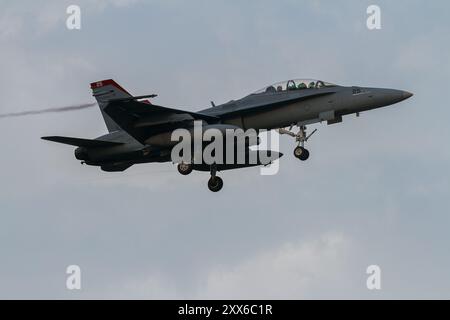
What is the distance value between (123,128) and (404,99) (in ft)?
34.7

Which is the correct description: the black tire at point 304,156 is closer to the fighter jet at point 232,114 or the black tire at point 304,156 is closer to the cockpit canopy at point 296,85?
the fighter jet at point 232,114

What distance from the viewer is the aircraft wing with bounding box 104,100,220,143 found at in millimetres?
38094

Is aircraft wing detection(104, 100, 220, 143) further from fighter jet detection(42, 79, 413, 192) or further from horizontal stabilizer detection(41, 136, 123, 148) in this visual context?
horizontal stabilizer detection(41, 136, 123, 148)

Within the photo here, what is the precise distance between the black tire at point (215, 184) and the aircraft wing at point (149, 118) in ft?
10.1

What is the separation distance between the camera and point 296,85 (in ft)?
128

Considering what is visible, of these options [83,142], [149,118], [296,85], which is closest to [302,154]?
[296,85]

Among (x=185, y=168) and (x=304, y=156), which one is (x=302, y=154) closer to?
(x=304, y=156)

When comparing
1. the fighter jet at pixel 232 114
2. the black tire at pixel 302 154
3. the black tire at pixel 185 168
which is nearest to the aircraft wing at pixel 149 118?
the fighter jet at pixel 232 114

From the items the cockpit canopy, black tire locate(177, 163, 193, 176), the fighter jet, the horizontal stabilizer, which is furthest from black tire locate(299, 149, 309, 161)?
the horizontal stabilizer

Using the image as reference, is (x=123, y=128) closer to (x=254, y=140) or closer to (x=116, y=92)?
(x=116, y=92)
